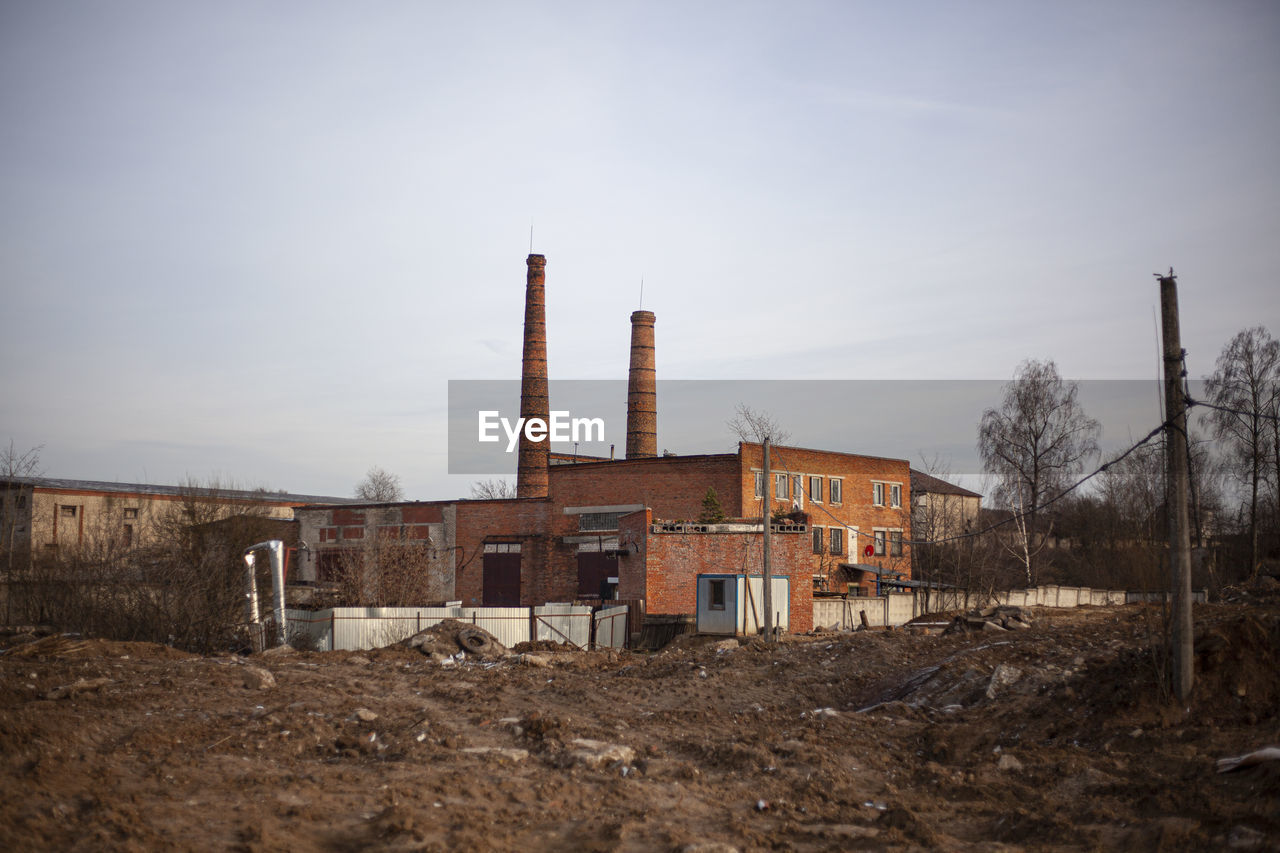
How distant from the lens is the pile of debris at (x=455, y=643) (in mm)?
21141

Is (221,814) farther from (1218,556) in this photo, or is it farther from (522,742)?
(1218,556)

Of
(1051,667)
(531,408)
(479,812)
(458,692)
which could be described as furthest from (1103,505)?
(479,812)

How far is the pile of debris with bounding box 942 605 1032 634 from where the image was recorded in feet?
71.5

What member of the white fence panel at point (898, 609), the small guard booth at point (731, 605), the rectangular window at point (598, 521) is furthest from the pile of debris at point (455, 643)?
the rectangular window at point (598, 521)

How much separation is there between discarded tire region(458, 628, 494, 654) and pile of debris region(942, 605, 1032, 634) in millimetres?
11217

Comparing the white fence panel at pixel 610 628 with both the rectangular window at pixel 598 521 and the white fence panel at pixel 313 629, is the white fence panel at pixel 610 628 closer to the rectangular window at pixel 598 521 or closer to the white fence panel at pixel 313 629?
the white fence panel at pixel 313 629

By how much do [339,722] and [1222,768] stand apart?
9692mm

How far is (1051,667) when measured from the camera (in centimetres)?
1384

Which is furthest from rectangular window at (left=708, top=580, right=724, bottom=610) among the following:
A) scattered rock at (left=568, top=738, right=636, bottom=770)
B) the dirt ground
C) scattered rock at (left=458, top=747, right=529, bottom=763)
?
scattered rock at (left=458, top=747, right=529, bottom=763)

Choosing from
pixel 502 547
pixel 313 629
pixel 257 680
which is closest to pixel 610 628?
pixel 313 629

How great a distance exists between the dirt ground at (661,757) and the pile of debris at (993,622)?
19.8 ft

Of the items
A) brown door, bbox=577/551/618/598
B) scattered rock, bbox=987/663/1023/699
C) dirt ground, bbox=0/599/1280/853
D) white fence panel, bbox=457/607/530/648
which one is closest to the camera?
dirt ground, bbox=0/599/1280/853

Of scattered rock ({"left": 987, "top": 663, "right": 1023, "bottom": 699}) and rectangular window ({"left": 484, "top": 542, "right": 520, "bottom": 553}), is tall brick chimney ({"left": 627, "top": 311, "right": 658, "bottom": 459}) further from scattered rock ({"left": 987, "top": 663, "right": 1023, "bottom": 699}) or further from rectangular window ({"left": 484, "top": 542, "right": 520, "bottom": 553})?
scattered rock ({"left": 987, "top": 663, "right": 1023, "bottom": 699})

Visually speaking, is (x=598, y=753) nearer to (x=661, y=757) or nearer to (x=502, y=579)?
(x=661, y=757)
